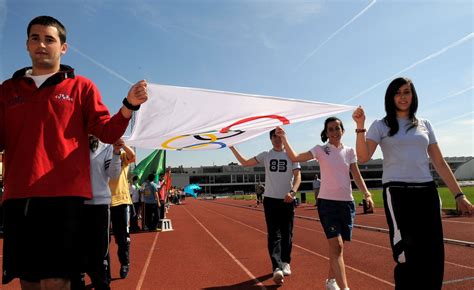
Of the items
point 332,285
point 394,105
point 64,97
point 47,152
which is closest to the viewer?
point 47,152

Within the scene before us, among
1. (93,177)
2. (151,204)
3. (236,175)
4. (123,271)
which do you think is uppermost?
(236,175)

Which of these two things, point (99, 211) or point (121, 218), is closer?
point (99, 211)

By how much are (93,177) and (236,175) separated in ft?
384

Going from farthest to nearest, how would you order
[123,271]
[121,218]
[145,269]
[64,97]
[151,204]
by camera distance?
[151,204]
[145,269]
[123,271]
[121,218]
[64,97]

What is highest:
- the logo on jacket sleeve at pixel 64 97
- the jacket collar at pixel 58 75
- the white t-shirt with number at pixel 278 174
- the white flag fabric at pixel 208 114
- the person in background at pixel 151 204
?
the white flag fabric at pixel 208 114

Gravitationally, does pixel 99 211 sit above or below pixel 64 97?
below

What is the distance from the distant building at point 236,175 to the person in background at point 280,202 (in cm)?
10663

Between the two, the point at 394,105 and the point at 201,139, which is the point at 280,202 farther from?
the point at 394,105

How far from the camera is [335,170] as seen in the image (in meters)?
4.29

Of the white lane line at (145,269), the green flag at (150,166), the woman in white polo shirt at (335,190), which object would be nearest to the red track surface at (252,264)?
the white lane line at (145,269)

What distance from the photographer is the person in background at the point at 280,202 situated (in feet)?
16.8

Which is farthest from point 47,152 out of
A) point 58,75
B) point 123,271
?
point 123,271

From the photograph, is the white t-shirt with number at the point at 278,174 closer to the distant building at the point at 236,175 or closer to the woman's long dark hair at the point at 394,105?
the woman's long dark hair at the point at 394,105

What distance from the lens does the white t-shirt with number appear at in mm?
5246
